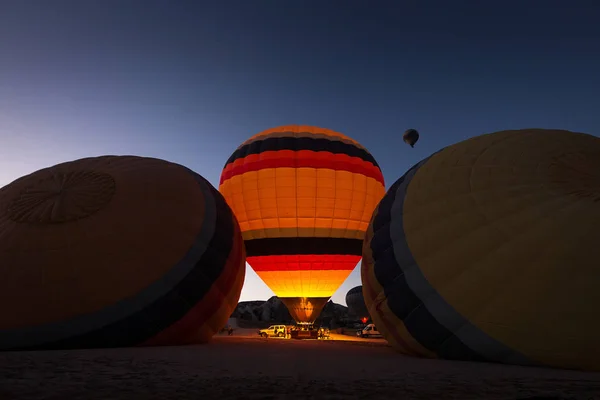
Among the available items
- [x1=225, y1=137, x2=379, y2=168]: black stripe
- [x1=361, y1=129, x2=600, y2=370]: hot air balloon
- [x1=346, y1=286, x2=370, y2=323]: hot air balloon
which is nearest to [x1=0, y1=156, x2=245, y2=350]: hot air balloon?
[x1=361, y1=129, x2=600, y2=370]: hot air balloon

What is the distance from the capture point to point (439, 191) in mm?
7633

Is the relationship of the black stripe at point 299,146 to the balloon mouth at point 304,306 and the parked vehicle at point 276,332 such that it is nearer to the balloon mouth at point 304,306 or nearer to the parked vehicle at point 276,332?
the balloon mouth at point 304,306

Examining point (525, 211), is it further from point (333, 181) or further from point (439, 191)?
point (333, 181)

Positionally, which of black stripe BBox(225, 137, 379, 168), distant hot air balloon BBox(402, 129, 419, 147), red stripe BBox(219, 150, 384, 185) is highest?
distant hot air balloon BBox(402, 129, 419, 147)

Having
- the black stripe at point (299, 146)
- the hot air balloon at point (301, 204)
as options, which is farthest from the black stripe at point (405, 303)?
the black stripe at point (299, 146)

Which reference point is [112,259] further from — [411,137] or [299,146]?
[411,137]

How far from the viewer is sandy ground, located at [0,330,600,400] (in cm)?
351

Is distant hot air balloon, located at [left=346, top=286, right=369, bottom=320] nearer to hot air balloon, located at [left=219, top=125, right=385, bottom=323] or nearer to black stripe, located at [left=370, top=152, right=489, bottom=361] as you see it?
hot air balloon, located at [left=219, top=125, right=385, bottom=323]

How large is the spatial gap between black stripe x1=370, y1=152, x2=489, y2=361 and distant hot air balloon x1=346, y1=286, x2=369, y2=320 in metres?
28.6

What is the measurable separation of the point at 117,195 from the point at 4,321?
2.79 meters

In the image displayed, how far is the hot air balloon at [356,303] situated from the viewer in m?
36.2

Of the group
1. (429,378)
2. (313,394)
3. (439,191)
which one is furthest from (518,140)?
(313,394)

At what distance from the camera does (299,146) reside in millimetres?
14547

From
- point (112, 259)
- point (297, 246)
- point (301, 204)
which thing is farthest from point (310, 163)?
point (112, 259)
